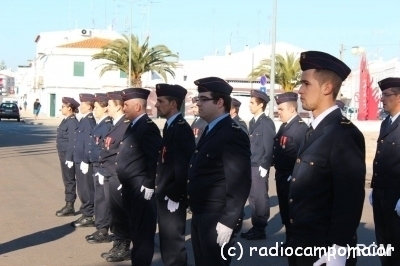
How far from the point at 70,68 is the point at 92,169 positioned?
64.7m

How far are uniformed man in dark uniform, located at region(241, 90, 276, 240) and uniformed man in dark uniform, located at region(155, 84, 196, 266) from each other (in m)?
3.42

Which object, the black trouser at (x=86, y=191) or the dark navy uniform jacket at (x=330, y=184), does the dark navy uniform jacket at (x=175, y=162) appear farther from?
the black trouser at (x=86, y=191)

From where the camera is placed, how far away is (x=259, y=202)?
11.0 meters

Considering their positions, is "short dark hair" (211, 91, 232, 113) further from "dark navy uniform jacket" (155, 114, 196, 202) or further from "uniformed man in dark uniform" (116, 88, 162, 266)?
"uniformed man in dark uniform" (116, 88, 162, 266)

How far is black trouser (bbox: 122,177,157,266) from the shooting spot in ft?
26.4

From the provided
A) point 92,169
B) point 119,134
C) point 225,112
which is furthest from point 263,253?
point 225,112

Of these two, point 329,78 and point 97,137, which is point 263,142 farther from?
point 329,78

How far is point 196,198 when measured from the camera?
6133 mm

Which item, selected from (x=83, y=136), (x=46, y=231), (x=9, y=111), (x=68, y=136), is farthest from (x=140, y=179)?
(x=9, y=111)

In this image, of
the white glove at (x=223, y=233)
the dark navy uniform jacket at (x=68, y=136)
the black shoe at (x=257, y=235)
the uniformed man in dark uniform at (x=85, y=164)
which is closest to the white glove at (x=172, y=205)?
the white glove at (x=223, y=233)

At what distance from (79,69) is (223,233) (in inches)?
2765

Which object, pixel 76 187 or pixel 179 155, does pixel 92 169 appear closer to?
pixel 76 187

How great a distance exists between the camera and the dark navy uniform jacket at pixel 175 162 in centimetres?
724

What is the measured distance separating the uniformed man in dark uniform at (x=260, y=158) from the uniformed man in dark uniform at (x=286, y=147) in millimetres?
1053
